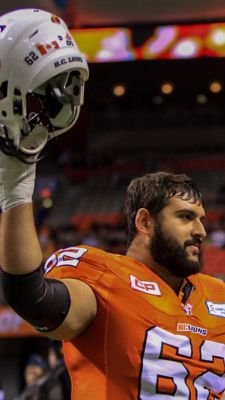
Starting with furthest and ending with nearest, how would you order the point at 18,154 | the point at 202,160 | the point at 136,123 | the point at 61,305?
the point at 136,123
the point at 202,160
the point at 61,305
the point at 18,154

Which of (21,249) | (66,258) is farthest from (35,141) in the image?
(66,258)

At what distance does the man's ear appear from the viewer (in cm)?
186

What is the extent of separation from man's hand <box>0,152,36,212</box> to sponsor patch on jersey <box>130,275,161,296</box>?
0.45m

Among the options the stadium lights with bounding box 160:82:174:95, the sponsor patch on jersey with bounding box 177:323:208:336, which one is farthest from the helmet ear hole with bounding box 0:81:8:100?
the stadium lights with bounding box 160:82:174:95

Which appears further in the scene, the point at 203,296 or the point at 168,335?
the point at 203,296

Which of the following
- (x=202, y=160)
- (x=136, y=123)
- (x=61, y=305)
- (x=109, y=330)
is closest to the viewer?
(x=61, y=305)

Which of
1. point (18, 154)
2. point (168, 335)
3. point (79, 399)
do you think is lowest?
point (79, 399)

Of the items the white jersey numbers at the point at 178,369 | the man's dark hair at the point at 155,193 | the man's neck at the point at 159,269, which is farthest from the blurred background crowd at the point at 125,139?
the white jersey numbers at the point at 178,369

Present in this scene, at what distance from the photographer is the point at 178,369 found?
66.0 inches

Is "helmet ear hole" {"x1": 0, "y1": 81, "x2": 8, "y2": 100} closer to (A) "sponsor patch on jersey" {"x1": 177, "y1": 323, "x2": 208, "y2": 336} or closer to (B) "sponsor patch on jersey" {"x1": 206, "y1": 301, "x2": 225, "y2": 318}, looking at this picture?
(A) "sponsor patch on jersey" {"x1": 177, "y1": 323, "x2": 208, "y2": 336}

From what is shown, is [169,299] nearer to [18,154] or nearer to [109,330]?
[109,330]

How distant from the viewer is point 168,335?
1703 millimetres

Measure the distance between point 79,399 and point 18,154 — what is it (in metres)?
0.63

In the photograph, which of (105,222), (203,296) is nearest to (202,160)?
(105,222)
